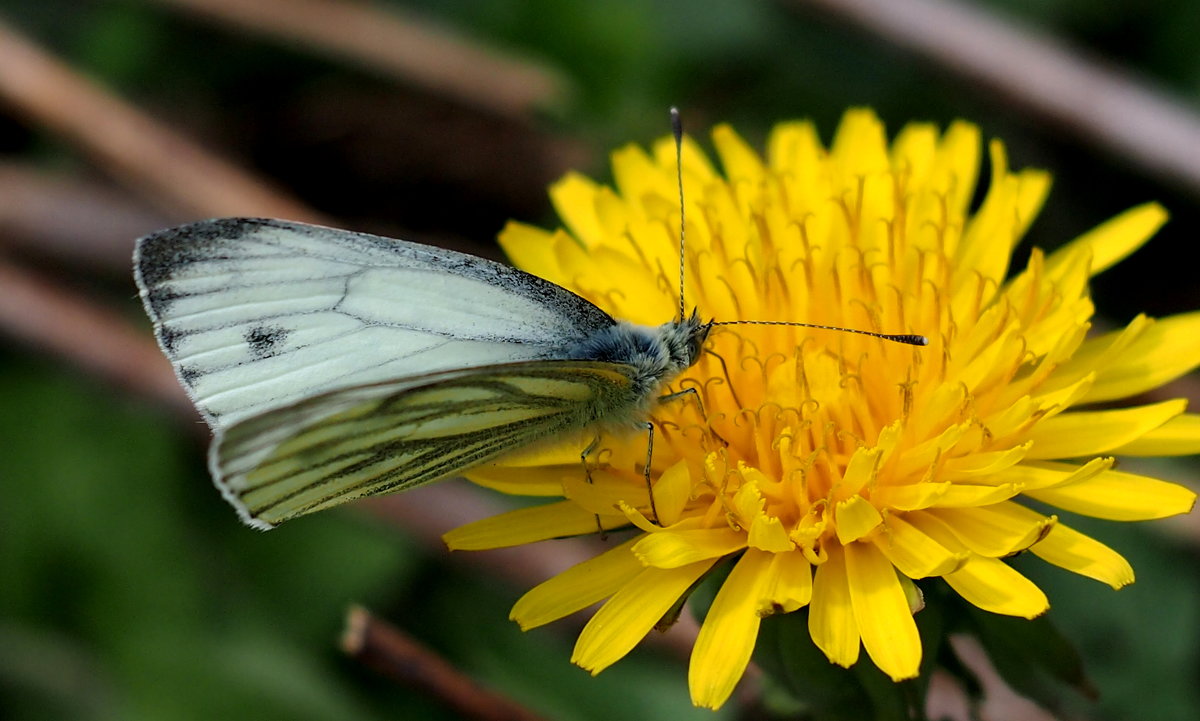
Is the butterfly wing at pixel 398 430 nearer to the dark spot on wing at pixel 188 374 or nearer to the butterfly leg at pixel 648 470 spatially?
the butterfly leg at pixel 648 470

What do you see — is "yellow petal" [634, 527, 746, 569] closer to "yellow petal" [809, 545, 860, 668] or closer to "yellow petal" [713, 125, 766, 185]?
"yellow petal" [809, 545, 860, 668]

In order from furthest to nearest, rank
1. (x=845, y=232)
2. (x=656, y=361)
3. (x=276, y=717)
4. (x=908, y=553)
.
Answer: (x=276, y=717)
(x=845, y=232)
(x=656, y=361)
(x=908, y=553)

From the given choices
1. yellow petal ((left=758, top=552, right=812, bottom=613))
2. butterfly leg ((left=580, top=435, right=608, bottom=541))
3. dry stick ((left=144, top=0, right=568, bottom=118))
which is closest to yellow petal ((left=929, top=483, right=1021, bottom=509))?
yellow petal ((left=758, top=552, right=812, bottom=613))

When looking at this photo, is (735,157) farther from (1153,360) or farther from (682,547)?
(682,547)

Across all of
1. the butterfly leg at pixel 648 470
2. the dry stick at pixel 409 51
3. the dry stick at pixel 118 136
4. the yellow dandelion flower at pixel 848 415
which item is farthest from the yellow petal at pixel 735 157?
the dry stick at pixel 118 136

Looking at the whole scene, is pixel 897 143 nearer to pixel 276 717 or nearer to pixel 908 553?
pixel 908 553

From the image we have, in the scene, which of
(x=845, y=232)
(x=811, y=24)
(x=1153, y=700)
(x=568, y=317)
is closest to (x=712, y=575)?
(x=568, y=317)

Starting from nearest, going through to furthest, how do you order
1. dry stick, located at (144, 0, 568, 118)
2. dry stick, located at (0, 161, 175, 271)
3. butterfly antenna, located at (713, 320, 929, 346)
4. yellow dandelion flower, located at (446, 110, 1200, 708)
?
yellow dandelion flower, located at (446, 110, 1200, 708) < butterfly antenna, located at (713, 320, 929, 346) < dry stick, located at (0, 161, 175, 271) < dry stick, located at (144, 0, 568, 118)
